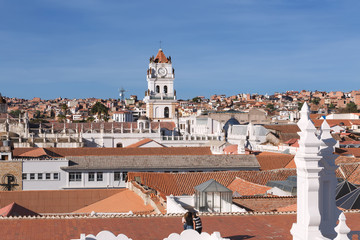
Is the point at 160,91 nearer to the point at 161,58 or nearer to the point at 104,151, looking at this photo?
the point at 161,58

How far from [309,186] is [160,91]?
81649mm

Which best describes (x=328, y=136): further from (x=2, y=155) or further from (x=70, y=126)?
(x=70, y=126)

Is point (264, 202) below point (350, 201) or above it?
below

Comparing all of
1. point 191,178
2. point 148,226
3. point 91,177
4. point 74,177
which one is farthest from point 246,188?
point 74,177

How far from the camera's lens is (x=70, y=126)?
73875mm

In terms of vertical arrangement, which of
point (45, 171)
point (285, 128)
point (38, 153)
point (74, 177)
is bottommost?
point (74, 177)

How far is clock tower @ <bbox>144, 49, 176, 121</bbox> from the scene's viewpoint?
87.9 metres

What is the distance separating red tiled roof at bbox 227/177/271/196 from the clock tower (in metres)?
58.0

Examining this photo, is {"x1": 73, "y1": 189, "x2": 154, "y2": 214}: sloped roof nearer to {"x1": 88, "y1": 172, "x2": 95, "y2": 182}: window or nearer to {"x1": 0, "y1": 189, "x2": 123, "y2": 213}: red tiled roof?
{"x1": 0, "y1": 189, "x2": 123, "y2": 213}: red tiled roof

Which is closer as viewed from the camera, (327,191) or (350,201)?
(327,191)

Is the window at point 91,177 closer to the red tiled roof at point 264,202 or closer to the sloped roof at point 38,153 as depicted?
the sloped roof at point 38,153

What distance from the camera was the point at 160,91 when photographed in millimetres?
89000

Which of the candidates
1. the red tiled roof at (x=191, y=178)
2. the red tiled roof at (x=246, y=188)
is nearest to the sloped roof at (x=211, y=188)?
the red tiled roof at (x=246, y=188)

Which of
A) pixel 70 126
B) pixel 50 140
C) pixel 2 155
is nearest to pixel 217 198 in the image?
pixel 2 155
